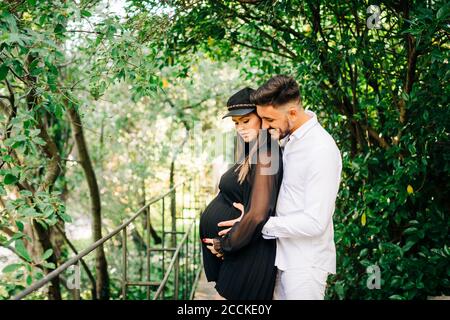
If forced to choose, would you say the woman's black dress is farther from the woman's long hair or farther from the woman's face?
the woman's face

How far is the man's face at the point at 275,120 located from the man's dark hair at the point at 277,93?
3 centimetres

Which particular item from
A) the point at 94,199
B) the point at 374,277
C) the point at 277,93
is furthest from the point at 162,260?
the point at 94,199

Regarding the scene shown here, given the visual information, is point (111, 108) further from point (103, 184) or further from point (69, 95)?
point (69, 95)

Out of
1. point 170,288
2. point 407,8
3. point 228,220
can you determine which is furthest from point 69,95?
point 170,288

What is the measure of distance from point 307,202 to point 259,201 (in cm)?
21

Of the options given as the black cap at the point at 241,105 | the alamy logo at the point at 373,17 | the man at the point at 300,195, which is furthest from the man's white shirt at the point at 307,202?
the alamy logo at the point at 373,17

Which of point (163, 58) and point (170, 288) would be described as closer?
point (163, 58)

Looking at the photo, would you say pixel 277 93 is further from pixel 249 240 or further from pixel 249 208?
pixel 249 240

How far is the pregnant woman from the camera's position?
223cm

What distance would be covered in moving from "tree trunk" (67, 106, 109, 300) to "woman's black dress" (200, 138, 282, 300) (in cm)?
451

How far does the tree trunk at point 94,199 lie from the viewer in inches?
276

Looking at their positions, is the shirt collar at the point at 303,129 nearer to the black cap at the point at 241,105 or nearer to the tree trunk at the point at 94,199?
the black cap at the point at 241,105
